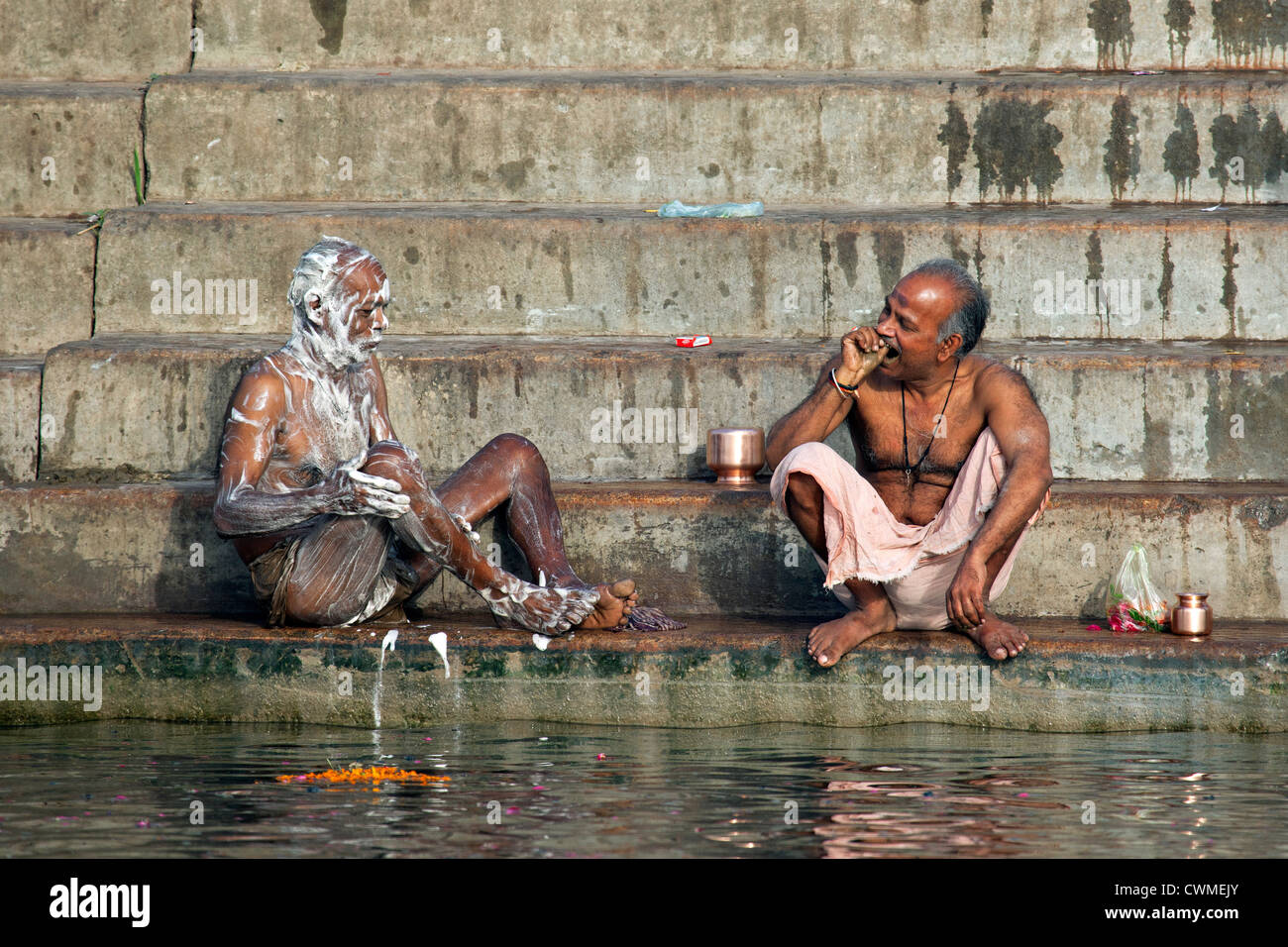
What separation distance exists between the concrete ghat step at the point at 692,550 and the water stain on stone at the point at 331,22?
309 cm

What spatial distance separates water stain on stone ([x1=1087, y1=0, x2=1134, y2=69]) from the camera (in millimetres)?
7809

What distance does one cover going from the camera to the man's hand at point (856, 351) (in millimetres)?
5184

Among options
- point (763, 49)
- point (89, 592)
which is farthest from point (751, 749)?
point (763, 49)

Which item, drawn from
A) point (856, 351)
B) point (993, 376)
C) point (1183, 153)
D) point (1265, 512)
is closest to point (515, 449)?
point (856, 351)

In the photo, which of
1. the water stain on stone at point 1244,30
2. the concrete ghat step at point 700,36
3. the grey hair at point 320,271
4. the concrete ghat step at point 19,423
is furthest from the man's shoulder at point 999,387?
the concrete ghat step at point 19,423

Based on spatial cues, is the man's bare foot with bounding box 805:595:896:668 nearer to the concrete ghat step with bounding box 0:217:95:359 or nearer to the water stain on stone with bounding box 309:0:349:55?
the concrete ghat step with bounding box 0:217:95:359

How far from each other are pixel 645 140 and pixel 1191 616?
3.63 metres

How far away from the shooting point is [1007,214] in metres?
6.99

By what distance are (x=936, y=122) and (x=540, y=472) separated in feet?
9.95

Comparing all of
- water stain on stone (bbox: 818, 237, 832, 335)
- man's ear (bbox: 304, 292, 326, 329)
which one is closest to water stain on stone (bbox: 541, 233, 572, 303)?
water stain on stone (bbox: 818, 237, 832, 335)

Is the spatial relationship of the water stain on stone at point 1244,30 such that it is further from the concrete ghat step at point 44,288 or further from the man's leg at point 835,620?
the concrete ghat step at point 44,288

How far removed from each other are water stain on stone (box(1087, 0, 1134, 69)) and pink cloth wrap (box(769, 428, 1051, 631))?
346 centimetres
